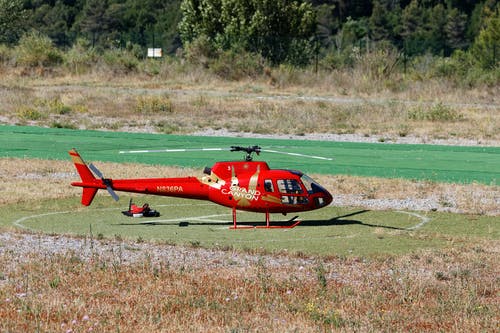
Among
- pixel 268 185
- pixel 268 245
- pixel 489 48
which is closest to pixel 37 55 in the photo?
pixel 489 48

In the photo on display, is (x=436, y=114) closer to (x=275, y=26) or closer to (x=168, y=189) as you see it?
(x=168, y=189)

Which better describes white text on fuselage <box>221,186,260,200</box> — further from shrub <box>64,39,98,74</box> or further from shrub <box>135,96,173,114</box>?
shrub <box>64,39,98,74</box>

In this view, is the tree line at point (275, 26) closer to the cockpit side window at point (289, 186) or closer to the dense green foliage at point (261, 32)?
the dense green foliage at point (261, 32)

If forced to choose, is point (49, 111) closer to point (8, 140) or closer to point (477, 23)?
point (8, 140)

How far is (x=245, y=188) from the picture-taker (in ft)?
55.5

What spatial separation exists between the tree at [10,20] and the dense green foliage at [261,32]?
3.5 inches

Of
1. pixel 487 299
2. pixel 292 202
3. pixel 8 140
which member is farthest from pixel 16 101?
pixel 487 299

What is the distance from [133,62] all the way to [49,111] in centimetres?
2065

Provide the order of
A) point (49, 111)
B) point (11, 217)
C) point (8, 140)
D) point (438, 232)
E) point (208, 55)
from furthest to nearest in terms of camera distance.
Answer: point (208, 55), point (49, 111), point (8, 140), point (11, 217), point (438, 232)

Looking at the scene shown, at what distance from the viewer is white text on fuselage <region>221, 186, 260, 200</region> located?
16875 millimetres

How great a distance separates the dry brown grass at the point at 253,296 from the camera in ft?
32.7

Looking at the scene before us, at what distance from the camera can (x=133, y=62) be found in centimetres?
6159

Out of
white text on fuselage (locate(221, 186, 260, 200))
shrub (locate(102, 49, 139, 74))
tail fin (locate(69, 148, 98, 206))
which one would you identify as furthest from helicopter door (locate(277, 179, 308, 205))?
shrub (locate(102, 49, 139, 74))

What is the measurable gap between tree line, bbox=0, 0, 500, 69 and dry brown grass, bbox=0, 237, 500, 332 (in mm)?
43229
